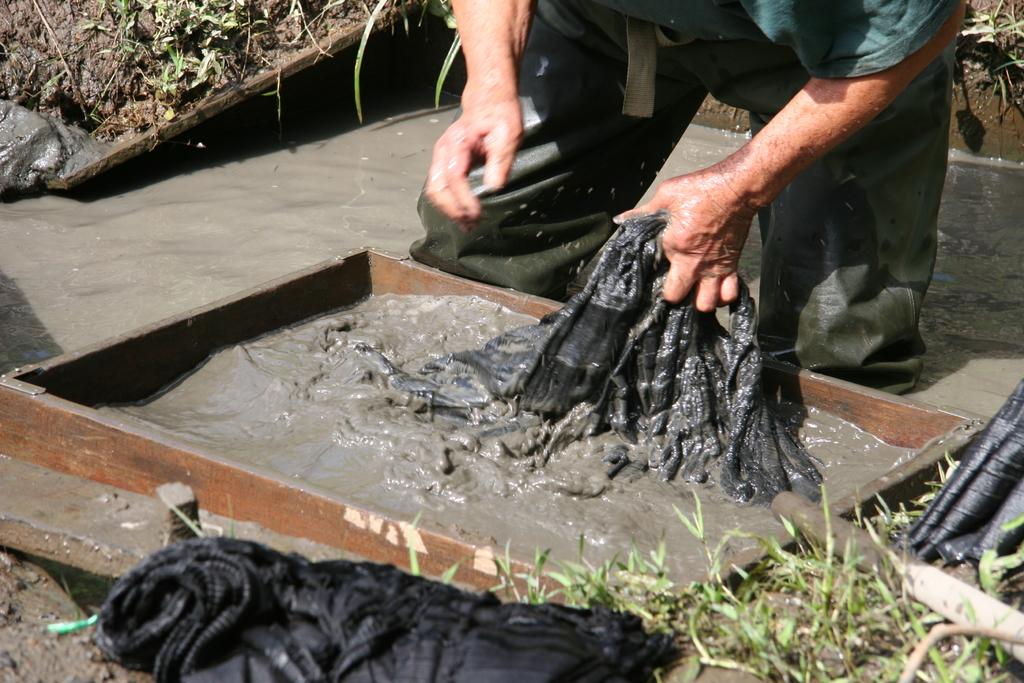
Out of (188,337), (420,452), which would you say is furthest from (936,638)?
(188,337)

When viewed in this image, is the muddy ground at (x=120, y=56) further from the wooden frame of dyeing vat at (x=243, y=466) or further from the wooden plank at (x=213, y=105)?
the wooden frame of dyeing vat at (x=243, y=466)

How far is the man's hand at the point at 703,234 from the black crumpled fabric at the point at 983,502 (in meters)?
0.82

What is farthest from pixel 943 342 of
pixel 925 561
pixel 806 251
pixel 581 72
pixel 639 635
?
pixel 639 635

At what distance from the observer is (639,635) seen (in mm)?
1981

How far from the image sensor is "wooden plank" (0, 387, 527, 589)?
7.63ft

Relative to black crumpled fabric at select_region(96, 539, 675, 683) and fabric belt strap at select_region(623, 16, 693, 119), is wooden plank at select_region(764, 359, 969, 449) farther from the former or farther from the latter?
black crumpled fabric at select_region(96, 539, 675, 683)

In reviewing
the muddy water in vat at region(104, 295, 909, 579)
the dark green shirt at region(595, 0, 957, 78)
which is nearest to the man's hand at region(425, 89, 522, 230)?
the muddy water in vat at region(104, 295, 909, 579)

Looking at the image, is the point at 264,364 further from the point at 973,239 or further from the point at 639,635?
the point at 973,239

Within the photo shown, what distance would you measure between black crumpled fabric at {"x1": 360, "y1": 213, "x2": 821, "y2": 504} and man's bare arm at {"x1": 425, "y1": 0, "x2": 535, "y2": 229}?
37 centimetres

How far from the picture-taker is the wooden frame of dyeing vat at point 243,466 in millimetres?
2424

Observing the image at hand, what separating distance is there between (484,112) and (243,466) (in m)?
1.12

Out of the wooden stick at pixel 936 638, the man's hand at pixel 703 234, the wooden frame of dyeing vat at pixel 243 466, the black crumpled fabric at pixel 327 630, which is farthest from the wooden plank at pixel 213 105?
the wooden stick at pixel 936 638

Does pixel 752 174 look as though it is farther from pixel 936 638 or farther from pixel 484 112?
pixel 936 638

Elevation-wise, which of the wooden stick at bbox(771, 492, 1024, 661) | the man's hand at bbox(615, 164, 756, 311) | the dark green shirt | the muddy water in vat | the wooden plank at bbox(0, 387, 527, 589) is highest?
the dark green shirt
